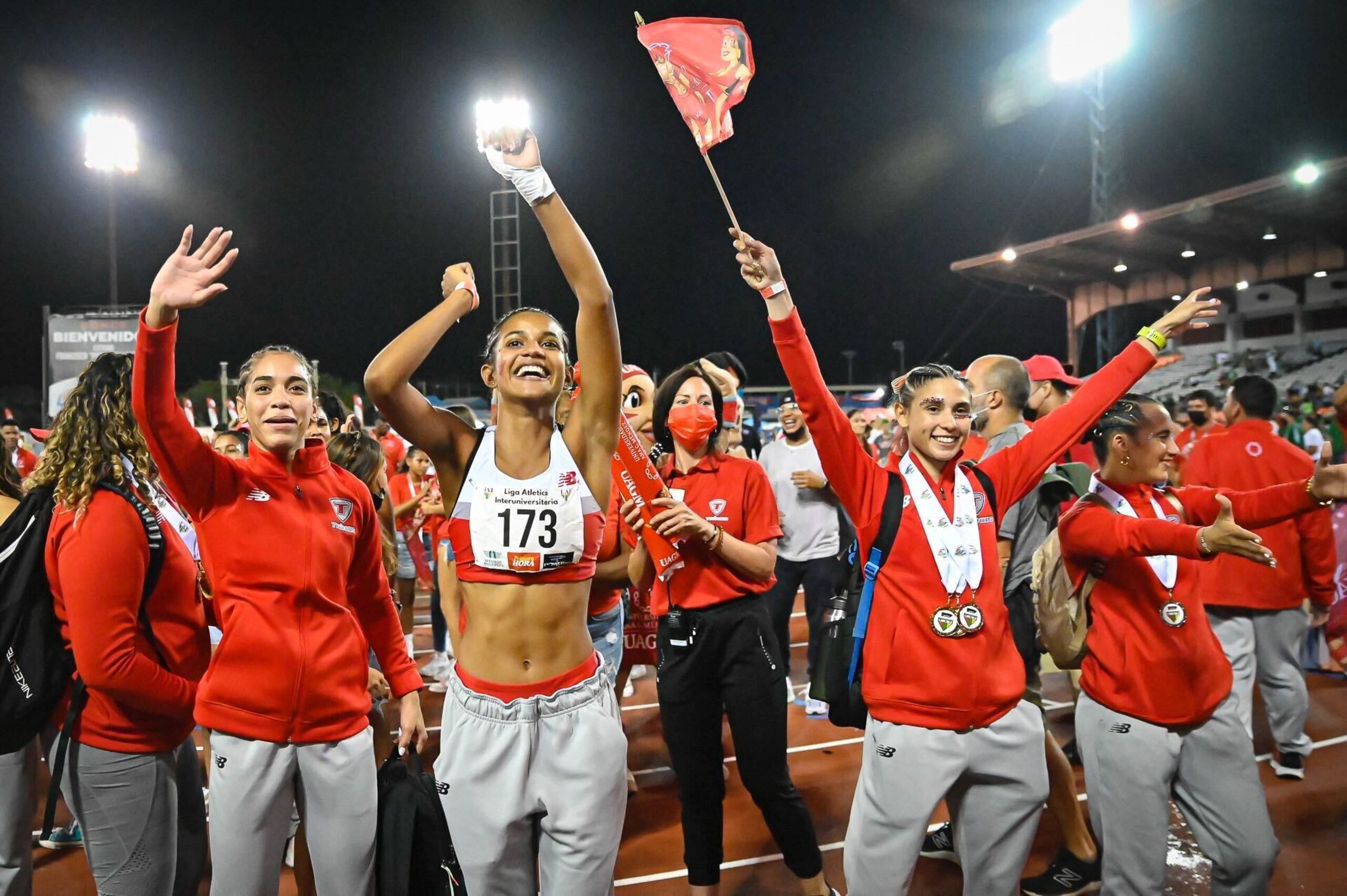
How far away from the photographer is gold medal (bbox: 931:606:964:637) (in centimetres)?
273

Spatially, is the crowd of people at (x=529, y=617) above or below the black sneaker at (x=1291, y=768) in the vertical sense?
above

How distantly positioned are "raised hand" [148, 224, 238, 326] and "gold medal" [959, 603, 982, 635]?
8.13 ft

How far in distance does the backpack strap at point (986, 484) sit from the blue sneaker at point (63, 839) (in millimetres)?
5035

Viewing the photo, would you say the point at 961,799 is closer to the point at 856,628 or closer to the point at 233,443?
the point at 856,628

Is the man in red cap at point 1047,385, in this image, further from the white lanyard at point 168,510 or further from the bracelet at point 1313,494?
the white lanyard at point 168,510

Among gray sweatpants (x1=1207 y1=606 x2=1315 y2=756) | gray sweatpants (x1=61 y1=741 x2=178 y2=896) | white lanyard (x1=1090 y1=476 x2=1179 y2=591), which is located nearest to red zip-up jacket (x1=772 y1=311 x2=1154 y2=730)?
white lanyard (x1=1090 y1=476 x2=1179 y2=591)

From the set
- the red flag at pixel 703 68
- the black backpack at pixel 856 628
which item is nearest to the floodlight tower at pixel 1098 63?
the red flag at pixel 703 68

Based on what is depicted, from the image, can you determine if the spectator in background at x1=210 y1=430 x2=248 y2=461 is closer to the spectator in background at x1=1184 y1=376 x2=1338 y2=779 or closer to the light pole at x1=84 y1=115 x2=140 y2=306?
the spectator in background at x1=1184 y1=376 x2=1338 y2=779

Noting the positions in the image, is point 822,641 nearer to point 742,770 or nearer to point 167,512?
point 742,770

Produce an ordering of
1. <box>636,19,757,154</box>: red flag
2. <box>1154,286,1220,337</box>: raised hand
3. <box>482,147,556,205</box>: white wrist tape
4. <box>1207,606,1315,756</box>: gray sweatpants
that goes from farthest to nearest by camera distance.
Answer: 1. <box>1207,606,1315,756</box>: gray sweatpants
2. <box>1154,286,1220,337</box>: raised hand
3. <box>636,19,757,154</box>: red flag
4. <box>482,147,556,205</box>: white wrist tape

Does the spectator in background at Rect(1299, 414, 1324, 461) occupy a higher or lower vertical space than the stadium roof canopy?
lower

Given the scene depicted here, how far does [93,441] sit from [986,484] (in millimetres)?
3093

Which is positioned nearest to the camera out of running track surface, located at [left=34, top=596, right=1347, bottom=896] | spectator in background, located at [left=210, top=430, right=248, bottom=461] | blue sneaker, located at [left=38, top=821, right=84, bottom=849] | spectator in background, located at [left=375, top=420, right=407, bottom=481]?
running track surface, located at [left=34, top=596, right=1347, bottom=896]

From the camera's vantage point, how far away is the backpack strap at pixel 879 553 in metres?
2.87
